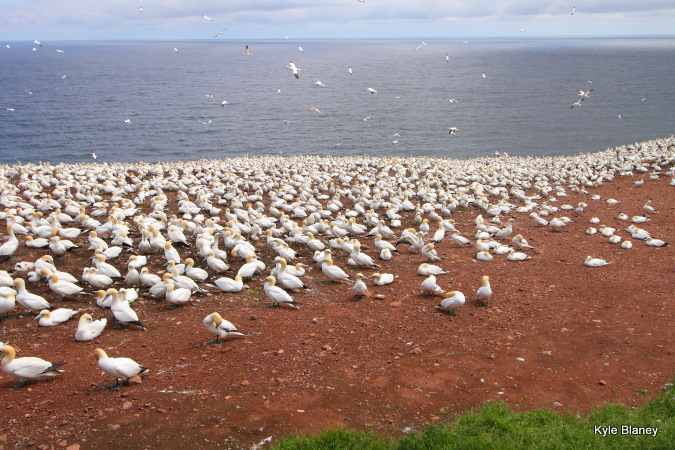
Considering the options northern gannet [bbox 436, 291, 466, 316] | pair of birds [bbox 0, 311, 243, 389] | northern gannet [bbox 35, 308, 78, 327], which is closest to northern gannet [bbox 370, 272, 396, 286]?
northern gannet [bbox 436, 291, 466, 316]

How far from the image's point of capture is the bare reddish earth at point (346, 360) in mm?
6141

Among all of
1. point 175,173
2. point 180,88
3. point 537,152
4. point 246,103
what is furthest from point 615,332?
point 180,88

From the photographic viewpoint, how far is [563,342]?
8539 mm

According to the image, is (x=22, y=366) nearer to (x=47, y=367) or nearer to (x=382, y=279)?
(x=47, y=367)

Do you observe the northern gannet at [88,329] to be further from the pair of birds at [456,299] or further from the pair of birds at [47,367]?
the pair of birds at [456,299]

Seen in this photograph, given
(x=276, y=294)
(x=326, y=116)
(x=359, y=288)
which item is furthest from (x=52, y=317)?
(x=326, y=116)

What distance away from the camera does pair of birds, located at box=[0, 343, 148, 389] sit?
21.8ft

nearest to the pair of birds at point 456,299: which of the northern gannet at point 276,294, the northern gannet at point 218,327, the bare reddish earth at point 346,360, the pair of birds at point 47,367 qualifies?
the bare reddish earth at point 346,360

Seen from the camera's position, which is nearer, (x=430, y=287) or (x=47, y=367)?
(x=47, y=367)

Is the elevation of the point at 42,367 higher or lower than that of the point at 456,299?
higher

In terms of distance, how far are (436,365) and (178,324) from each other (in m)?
4.51

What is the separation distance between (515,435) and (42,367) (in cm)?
605

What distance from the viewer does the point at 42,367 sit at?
6734 mm

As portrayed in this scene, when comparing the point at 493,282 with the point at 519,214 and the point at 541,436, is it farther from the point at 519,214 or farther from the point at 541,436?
the point at 519,214
